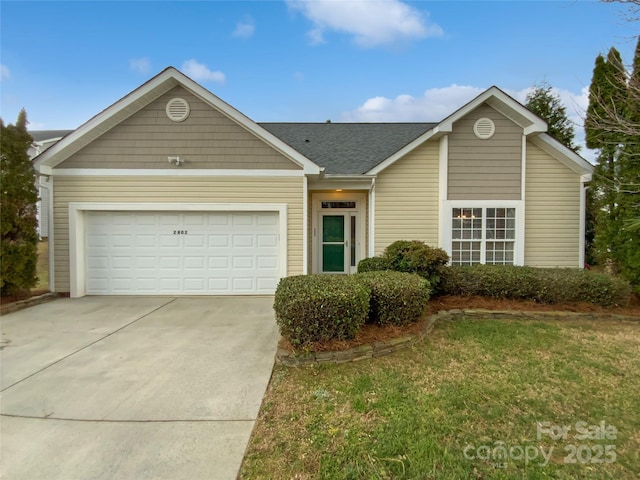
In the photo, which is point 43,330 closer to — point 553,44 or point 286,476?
point 286,476

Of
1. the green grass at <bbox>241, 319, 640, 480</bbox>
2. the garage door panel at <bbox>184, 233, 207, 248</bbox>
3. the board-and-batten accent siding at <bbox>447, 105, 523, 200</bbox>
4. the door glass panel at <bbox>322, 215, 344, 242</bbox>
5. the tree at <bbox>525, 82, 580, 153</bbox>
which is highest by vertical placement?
the tree at <bbox>525, 82, 580, 153</bbox>

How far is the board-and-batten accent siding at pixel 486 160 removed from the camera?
7.99m

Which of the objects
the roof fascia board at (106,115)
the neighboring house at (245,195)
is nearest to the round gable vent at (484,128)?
the neighboring house at (245,195)

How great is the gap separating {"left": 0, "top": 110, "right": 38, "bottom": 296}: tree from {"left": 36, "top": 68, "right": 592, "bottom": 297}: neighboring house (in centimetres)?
53

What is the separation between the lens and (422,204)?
8.48m

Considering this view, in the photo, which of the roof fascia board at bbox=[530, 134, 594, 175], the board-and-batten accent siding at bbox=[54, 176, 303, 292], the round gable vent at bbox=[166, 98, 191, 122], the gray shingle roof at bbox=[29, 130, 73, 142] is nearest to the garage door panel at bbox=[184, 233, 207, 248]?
the board-and-batten accent siding at bbox=[54, 176, 303, 292]

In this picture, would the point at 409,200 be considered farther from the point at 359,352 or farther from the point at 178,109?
the point at 178,109

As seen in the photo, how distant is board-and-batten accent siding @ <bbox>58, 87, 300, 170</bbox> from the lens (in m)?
7.54

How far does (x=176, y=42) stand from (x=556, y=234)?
14.1m

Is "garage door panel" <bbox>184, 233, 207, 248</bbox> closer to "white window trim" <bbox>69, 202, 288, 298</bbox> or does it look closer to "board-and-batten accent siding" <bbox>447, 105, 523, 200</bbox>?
"white window trim" <bbox>69, 202, 288, 298</bbox>

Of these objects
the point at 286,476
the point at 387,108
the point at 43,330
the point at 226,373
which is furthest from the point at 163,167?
the point at 387,108

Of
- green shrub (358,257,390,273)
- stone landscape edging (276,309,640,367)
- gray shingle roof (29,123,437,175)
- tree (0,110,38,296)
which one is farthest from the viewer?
gray shingle roof (29,123,437,175)

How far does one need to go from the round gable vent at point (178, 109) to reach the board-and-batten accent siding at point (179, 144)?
0.09 m

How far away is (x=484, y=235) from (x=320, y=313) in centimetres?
638
